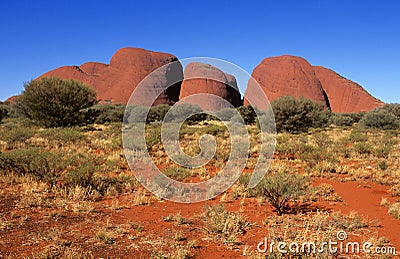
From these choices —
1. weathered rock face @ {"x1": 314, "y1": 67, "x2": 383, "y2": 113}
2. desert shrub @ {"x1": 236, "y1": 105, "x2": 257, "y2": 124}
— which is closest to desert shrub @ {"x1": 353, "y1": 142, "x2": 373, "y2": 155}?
desert shrub @ {"x1": 236, "y1": 105, "x2": 257, "y2": 124}

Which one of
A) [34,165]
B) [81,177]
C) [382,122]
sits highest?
[382,122]

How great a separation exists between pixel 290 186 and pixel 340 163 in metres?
5.18

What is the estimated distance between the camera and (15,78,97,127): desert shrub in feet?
59.6

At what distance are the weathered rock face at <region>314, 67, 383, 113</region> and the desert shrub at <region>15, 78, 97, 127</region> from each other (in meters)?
52.7

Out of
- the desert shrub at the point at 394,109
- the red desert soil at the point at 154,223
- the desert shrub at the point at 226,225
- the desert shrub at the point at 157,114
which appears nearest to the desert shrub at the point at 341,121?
the desert shrub at the point at 394,109

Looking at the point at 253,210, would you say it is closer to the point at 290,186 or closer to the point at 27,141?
the point at 290,186

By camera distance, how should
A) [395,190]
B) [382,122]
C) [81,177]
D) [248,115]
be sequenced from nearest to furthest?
[81,177]
[395,190]
[382,122]
[248,115]

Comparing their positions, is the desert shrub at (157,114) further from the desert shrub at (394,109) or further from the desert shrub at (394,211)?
the desert shrub at (394,211)

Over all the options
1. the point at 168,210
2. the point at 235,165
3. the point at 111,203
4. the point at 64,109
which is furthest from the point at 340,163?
the point at 64,109

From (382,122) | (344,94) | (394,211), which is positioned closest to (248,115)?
(382,122)

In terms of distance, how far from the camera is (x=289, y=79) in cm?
5359

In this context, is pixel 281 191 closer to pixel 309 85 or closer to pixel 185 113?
pixel 185 113

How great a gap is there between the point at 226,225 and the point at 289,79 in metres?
53.8

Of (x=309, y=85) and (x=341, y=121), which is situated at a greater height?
(x=309, y=85)
